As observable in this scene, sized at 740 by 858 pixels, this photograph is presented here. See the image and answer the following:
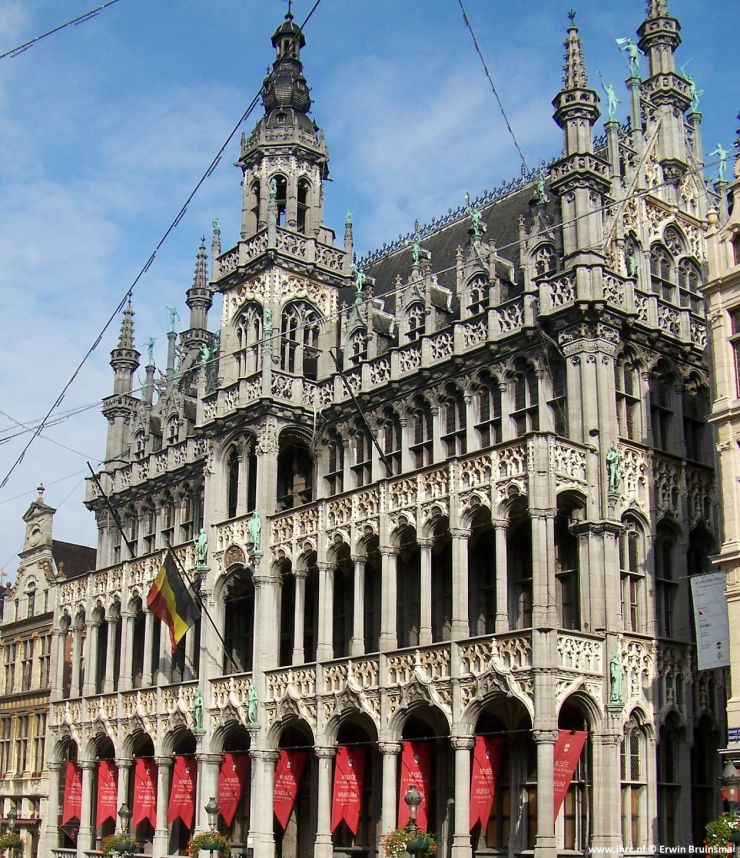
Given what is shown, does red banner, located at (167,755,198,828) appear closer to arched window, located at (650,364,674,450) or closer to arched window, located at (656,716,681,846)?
arched window, located at (656,716,681,846)

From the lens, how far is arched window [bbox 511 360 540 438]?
3719 cm

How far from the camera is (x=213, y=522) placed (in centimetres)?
4538

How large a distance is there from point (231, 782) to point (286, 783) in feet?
9.95

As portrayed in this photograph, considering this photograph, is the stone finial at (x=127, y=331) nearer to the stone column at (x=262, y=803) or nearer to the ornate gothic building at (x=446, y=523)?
the ornate gothic building at (x=446, y=523)

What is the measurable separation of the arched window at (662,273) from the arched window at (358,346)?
33.3 feet

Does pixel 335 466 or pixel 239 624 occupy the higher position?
pixel 335 466

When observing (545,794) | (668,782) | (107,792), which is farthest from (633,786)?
(107,792)

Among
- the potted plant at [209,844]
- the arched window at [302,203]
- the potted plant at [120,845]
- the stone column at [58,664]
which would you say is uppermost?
the arched window at [302,203]

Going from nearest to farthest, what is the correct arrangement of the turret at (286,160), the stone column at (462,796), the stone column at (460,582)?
→ the stone column at (462,796) < the stone column at (460,582) < the turret at (286,160)

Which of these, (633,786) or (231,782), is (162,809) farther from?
(633,786)

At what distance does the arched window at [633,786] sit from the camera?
32.8 meters

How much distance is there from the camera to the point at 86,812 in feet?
163

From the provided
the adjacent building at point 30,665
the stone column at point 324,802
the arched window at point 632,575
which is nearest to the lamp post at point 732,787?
the arched window at point 632,575

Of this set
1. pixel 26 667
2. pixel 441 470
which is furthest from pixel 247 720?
pixel 26 667
